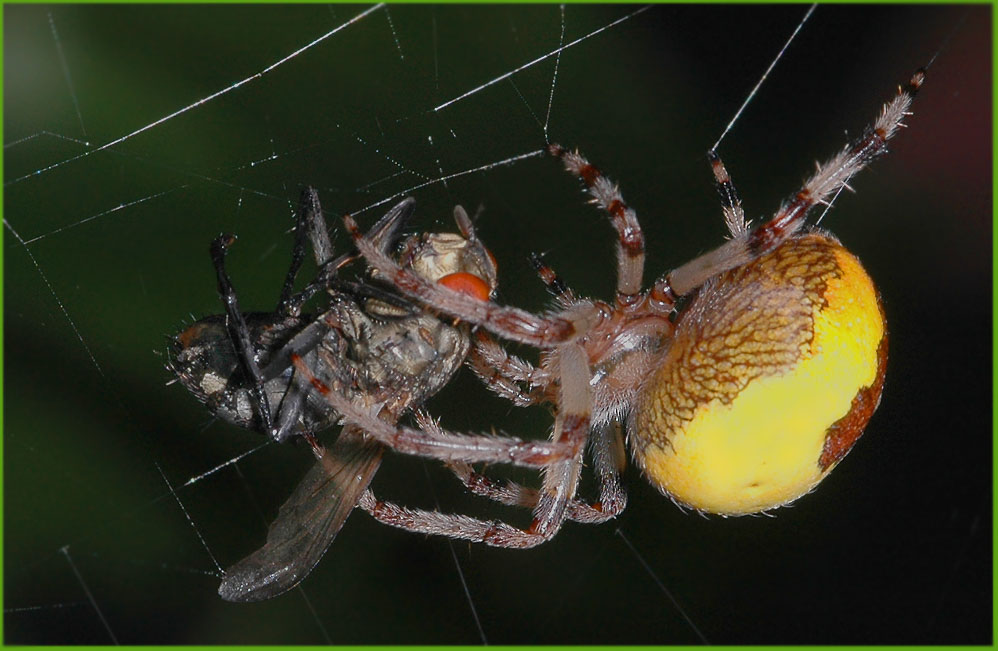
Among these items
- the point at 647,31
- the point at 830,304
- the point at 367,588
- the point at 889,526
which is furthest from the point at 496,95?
the point at 889,526

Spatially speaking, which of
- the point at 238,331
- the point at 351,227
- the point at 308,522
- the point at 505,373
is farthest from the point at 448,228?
the point at 308,522

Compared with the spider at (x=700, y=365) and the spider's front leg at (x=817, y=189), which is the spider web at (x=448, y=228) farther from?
the spider's front leg at (x=817, y=189)

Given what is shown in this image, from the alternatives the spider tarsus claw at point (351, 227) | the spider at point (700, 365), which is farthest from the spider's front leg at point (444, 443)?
the spider tarsus claw at point (351, 227)

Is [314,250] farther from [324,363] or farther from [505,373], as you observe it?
[505,373]

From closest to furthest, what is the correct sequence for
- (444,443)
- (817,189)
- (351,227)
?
(351,227) → (444,443) → (817,189)

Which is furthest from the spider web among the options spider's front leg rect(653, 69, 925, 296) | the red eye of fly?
spider's front leg rect(653, 69, 925, 296)

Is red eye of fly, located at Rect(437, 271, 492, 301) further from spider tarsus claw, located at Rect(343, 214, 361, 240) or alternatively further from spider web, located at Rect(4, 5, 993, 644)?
spider web, located at Rect(4, 5, 993, 644)
